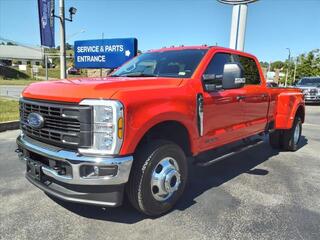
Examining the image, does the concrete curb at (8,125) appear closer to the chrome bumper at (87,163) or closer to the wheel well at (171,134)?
the chrome bumper at (87,163)

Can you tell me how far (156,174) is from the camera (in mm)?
3504

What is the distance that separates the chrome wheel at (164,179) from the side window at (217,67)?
1317 millimetres

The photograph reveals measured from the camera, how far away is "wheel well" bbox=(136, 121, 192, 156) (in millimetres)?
3535

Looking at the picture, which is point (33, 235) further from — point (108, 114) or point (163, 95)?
point (163, 95)

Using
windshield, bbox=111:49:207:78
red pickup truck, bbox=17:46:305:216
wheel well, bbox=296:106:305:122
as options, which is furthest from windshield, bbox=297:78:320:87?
windshield, bbox=111:49:207:78

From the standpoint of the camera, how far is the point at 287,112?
6.44 metres

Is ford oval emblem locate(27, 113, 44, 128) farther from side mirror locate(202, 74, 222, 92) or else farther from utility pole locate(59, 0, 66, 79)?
utility pole locate(59, 0, 66, 79)

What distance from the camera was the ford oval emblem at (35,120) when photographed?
335 centimetres

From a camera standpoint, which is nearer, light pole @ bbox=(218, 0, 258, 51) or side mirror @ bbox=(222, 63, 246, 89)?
side mirror @ bbox=(222, 63, 246, 89)

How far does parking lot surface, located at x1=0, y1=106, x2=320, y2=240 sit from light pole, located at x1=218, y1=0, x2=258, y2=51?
11859 mm

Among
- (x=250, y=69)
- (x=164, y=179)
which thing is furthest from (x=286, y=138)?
(x=164, y=179)

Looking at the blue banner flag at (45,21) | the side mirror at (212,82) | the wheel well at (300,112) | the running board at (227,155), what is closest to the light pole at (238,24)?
the blue banner flag at (45,21)

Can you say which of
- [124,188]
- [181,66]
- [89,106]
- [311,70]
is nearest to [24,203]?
[124,188]

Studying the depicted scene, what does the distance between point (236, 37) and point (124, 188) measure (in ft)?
47.3
